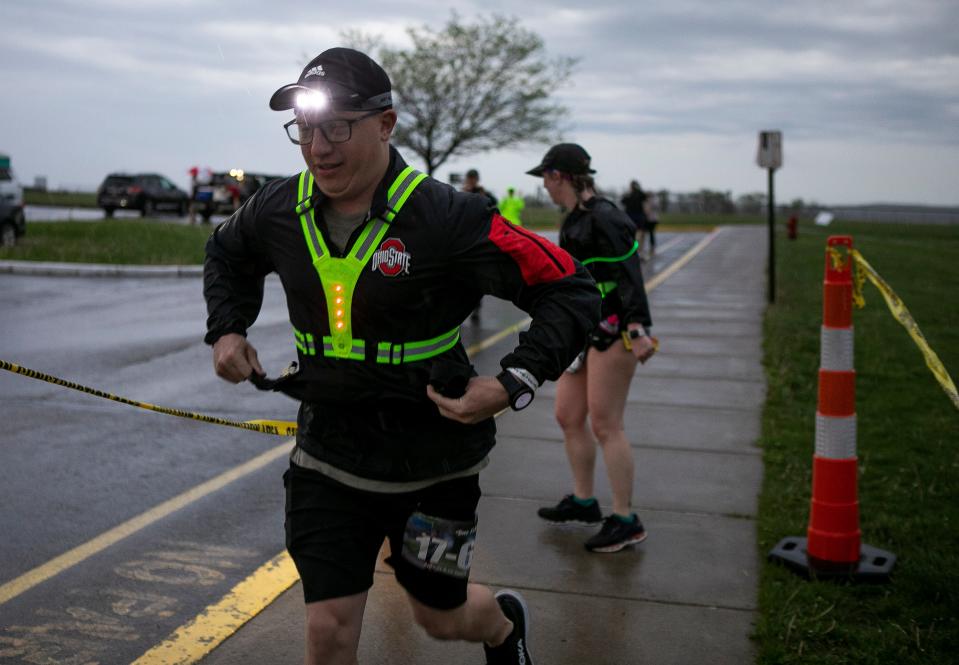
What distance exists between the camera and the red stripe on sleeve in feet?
9.49

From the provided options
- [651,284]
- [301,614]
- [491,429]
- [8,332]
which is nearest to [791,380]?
[301,614]

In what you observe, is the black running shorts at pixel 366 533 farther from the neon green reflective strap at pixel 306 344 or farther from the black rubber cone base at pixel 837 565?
the black rubber cone base at pixel 837 565

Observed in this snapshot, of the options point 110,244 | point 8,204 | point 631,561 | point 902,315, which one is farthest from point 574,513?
point 110,244

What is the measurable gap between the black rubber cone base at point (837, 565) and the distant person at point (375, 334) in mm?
2402

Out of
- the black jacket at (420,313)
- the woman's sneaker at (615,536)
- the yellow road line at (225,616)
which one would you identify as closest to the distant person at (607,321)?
the woman's sneaker at (615,536)

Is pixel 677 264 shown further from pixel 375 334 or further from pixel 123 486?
pixel 375 334

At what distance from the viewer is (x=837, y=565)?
4.84 metres

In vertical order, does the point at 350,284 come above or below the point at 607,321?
A: above

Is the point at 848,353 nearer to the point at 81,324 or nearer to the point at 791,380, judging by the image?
the point at 791,380

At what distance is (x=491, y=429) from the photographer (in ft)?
10.3

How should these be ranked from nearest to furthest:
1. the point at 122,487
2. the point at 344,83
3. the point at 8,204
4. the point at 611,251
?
1. the point at 344,83
2. the point at 611,251
3. the point at 122,487
4. the point at 8,204

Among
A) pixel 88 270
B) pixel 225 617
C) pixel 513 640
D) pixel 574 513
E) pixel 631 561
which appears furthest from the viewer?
pixel 88 270

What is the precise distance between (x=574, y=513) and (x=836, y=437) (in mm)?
1440

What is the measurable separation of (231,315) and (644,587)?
2.53 metres
